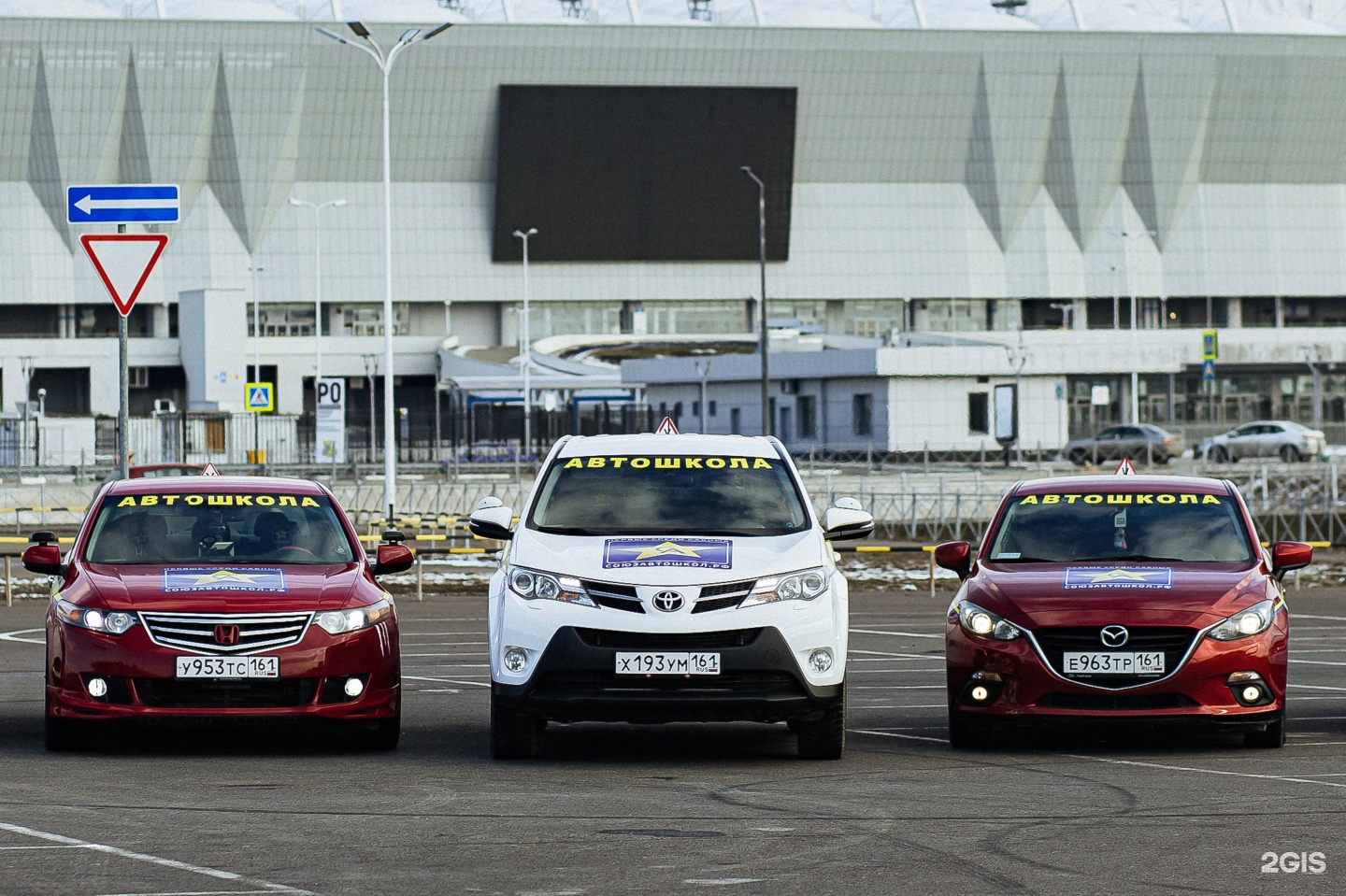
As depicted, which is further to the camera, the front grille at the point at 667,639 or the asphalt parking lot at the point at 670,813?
the front grille at the point at 667,639

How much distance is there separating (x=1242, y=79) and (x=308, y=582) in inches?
3739

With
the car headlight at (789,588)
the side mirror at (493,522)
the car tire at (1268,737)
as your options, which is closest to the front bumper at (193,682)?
the side mirror at (493,522)

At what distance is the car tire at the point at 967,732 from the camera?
38.8ft

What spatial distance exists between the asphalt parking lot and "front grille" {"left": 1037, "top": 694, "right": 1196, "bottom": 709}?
1.01ft

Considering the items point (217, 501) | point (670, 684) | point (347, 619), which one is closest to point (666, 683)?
point (670, 684)

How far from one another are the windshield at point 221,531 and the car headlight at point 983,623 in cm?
364

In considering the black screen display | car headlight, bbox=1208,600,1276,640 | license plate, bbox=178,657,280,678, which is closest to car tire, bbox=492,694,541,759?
license plate, bbox=178,657,280,678

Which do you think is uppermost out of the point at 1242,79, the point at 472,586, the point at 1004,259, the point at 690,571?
the point at 1242,79

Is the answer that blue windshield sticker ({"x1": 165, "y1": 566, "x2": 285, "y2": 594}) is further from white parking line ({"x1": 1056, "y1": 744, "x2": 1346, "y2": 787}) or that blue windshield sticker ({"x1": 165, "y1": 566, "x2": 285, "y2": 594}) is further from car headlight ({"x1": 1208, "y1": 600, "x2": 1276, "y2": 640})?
car headlight ({"x1": 1208, "y1": 600, "x2": 1276, "y2": 640})

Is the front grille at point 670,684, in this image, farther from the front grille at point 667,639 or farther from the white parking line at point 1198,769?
the white parking line at point 1198,769

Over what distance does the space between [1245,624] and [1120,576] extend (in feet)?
2.47

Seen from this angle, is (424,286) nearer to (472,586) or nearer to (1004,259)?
(1004,259)

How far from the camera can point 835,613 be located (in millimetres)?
11102

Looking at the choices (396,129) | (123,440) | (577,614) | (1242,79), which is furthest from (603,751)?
(1242,79)
